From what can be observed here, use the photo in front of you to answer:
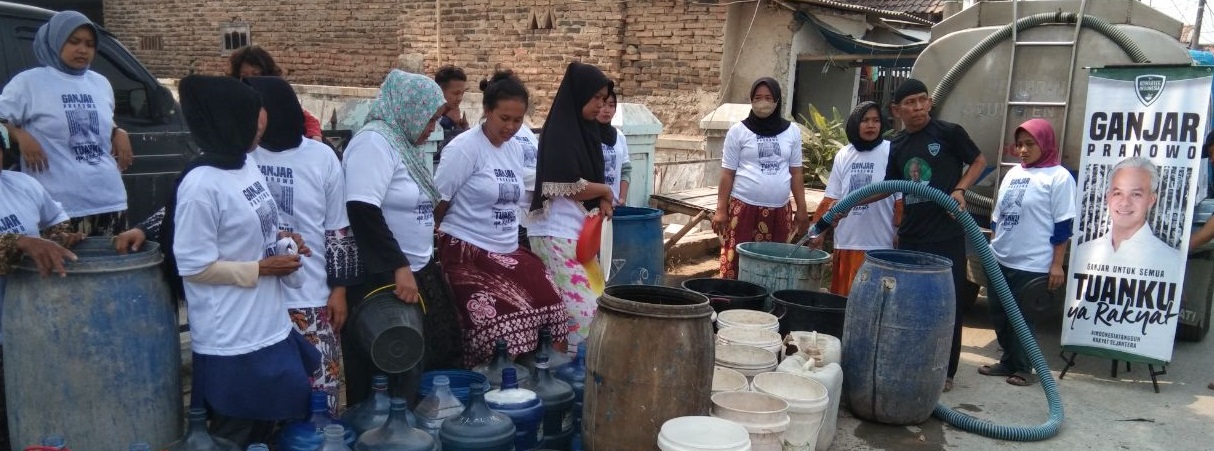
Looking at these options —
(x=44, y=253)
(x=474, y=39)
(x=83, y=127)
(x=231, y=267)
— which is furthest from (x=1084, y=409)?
Answer: (x=474, y=39)

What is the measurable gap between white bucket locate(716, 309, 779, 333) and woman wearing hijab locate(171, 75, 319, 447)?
2.08 meters

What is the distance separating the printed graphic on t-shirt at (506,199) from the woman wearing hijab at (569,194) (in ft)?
0.68

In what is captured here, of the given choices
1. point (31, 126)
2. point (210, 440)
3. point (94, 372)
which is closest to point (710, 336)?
point (210, 440)

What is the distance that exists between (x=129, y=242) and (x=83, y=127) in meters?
1.77

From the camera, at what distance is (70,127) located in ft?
13.0

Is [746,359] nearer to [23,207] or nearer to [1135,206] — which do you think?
[1135,206]

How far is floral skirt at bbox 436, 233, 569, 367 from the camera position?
355cm

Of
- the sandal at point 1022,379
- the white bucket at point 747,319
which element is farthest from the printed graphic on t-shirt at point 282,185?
the sandal at point 1022,379

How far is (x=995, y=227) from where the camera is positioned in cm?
512

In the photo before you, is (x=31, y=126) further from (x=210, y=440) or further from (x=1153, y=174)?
(x=1153, y=174)

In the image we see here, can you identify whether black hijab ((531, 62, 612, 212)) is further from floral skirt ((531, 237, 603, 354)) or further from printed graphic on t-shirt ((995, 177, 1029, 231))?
printed graphic on t-shirt ((995, 177, 1029, 231))

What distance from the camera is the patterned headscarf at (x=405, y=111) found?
3.31 metres

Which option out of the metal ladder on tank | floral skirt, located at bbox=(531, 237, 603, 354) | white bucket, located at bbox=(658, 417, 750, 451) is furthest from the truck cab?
the metal ladder on tank

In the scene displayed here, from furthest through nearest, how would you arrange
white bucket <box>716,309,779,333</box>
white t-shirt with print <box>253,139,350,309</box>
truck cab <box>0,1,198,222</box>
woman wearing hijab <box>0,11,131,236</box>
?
1. truck cab <box>0,1,198,222</box>
2. white bucket <box>716,309,779,333</box>
3. woman wearing hijab <box>0,11,131,236</box>
4. white t-shirt with print <box>253,139,350,309</box>
